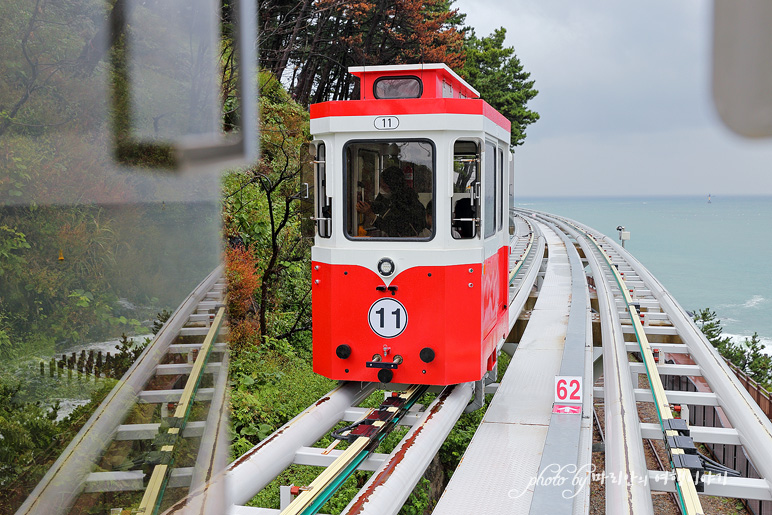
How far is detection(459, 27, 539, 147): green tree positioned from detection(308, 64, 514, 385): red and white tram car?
31.9m

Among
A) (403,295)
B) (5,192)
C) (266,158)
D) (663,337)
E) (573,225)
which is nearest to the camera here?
(5,192)

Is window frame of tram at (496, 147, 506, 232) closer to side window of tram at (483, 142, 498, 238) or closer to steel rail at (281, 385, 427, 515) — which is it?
side window of tram at (483, 142, 498, 238)

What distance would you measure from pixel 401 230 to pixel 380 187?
0.42m

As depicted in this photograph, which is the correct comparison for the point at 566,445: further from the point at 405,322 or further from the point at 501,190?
the point at 501,190

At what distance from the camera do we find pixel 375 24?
24750 millimetres

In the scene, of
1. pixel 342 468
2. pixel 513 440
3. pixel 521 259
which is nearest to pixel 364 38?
pixel 521 259

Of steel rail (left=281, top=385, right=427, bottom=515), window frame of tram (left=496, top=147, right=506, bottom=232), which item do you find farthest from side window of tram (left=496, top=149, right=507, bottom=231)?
steel rail (left=281, top=385, right=427, bottom=515)

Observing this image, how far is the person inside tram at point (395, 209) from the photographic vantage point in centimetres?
609

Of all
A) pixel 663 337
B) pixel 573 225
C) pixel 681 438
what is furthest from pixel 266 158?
pixel 573 225

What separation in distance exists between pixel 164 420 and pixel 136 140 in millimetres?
544

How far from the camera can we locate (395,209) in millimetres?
6145

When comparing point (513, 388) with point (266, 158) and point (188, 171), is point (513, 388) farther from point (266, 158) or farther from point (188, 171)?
point (266, 158)

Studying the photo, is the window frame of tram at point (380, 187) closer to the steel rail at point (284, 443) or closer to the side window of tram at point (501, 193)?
the side window of tram at point (501, 193)

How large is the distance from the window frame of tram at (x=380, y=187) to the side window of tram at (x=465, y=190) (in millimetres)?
213
